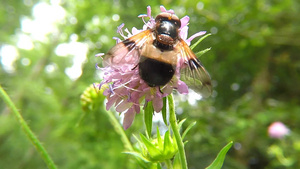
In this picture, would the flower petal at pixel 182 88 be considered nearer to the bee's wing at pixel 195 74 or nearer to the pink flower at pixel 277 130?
the bee's wing at pixel 195 74

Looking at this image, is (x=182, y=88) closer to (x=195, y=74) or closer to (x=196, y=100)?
(x=195, y=74)

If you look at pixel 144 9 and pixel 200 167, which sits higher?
pixel 144 9

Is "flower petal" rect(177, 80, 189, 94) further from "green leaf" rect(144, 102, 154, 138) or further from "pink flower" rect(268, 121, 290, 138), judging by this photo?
"pink flower" rect(268, 121, 290, 138)

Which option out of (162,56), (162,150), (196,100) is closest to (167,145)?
(162,150)

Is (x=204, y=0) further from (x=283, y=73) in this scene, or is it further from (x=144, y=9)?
(x=283, y=73)

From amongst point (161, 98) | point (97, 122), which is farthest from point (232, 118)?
point (161, 98)

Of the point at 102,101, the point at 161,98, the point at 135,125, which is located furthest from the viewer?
the point at 135,125

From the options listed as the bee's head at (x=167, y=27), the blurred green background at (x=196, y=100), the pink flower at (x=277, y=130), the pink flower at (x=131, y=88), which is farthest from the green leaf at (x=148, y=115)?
the pink flower at (x=277, y=130)
